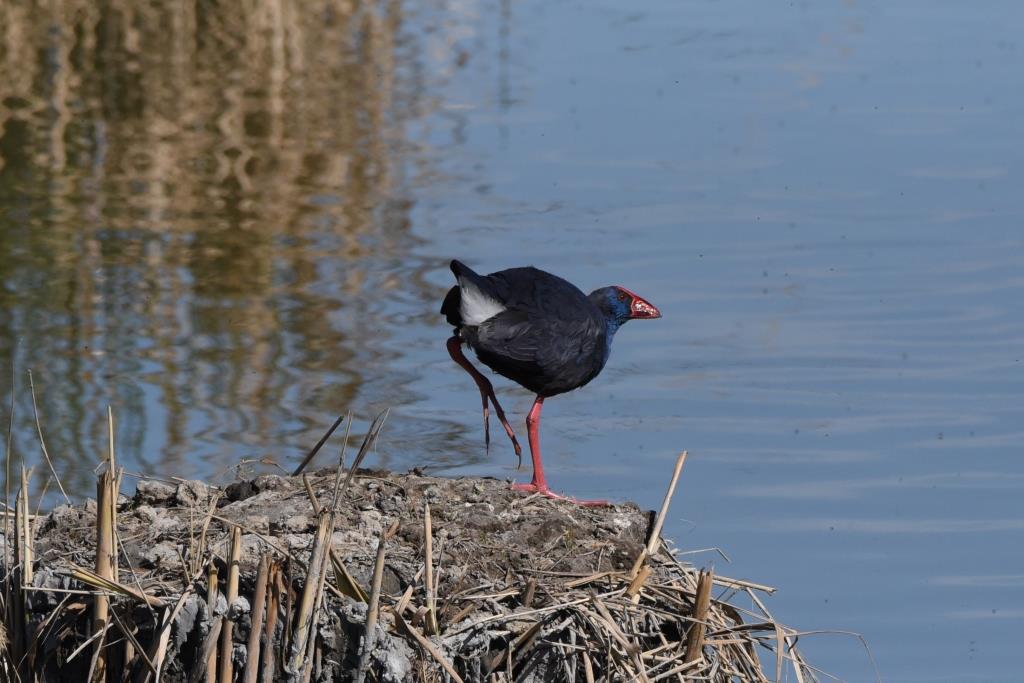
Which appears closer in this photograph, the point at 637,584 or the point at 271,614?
the point at 271,614

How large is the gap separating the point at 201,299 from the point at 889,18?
12.3m

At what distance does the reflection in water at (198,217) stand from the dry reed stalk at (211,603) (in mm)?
4383

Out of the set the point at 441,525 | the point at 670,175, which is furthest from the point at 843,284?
the point at 441,525

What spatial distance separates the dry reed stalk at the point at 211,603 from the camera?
523 cm

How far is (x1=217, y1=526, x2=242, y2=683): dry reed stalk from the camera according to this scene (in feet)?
17.1

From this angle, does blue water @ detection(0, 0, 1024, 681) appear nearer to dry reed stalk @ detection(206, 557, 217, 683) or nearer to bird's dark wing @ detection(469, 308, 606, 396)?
bird's dark wing @ detection(469, 308, 606, 396)

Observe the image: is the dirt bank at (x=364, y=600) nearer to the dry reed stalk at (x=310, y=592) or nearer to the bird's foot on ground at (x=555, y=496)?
the dry reed stalk at (x=310, y=592)

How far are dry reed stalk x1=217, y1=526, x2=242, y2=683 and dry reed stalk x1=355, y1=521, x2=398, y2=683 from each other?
370 mm

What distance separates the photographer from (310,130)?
17781mm

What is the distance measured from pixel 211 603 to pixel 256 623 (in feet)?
0.58

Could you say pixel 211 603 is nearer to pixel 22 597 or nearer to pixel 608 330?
pixel 22 597

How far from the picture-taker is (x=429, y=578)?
5383 millimetres

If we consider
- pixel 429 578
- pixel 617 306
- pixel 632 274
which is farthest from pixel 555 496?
pixel 632 274

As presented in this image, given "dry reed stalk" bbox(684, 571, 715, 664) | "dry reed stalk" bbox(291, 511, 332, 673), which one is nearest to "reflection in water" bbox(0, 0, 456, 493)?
"dry reed stalk" bbox(291, 511, 332, 673)
